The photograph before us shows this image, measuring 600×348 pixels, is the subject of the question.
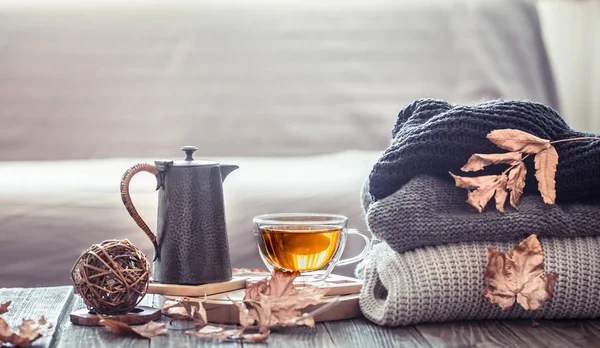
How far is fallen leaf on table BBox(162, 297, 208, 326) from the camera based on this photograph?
0.80 m

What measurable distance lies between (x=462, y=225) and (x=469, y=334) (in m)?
0.12

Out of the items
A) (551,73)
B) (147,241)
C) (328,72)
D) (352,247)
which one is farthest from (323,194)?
(551,73)

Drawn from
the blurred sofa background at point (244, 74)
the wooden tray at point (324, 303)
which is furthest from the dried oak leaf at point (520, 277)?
the blurred sofa background at point (244, 74)

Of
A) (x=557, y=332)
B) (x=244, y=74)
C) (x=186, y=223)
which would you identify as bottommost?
(x=557, y=332)

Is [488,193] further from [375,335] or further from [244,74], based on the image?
[244,74]

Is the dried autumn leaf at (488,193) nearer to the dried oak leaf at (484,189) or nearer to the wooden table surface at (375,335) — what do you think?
the dried oak leaf at (484,189)

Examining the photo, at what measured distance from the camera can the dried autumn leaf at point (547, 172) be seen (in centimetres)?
84

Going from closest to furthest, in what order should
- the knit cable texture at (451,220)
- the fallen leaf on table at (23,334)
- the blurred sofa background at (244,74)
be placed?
1. the fallen leaf on table at (23,334)
2. the knit cable texture at (451,220)
3. the blurred sofa background at (244,74)

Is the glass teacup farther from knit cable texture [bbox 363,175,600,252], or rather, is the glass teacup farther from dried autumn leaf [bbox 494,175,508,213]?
dried autumn leaf [bbox 494,175,508,213]

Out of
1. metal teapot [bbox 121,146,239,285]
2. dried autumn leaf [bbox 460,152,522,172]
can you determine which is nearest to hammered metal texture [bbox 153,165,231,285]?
metal teapot [bbox 121,146,239,285]

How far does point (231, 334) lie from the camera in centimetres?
76

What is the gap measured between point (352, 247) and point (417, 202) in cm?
63

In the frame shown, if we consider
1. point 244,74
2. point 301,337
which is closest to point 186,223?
point 301,337

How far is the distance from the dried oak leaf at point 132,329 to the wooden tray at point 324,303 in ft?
0.24
